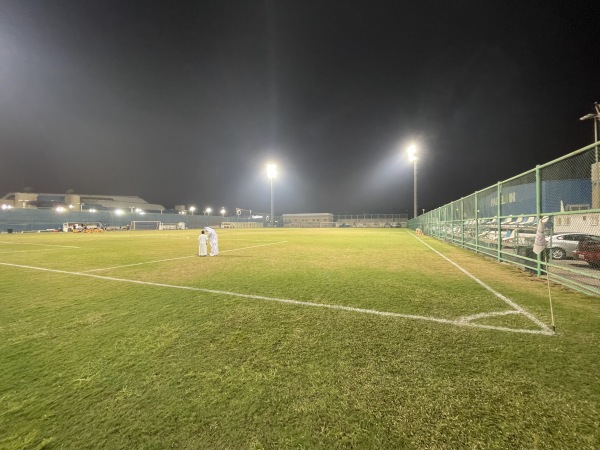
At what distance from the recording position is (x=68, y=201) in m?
85.4

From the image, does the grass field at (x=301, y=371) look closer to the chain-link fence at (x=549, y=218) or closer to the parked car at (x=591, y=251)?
the chain-link fence at (x=549, y=218)

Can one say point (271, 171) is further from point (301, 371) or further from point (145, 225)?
point (301, 371)

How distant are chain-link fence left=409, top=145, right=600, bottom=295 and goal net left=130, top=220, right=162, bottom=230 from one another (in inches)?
2359

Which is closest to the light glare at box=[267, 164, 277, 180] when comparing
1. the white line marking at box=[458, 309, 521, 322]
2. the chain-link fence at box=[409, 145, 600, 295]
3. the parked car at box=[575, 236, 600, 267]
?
the chain-link fence at box=[409, 145, 600, 295]

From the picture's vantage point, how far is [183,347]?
3.04 metres

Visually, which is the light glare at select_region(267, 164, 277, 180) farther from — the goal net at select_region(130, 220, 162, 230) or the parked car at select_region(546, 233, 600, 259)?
the parked car at select_region(546, 233, 600, 259)

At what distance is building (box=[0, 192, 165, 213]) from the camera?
260ft

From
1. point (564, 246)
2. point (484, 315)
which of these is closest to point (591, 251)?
point (564, 246)

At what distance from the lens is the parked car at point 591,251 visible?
683cm

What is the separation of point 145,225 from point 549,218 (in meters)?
64.5

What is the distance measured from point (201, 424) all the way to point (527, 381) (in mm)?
2657

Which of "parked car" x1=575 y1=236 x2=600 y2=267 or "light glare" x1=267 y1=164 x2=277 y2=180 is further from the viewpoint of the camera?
"light glare" x1=267 y1=164 x2=277 y2=180

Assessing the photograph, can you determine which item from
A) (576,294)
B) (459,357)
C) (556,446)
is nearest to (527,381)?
(459,357)

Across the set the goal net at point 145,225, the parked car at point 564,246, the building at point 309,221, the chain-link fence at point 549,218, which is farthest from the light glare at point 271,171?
the parked car at point 564,246
